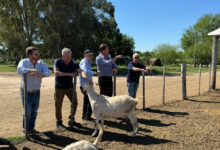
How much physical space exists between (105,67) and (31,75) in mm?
2058

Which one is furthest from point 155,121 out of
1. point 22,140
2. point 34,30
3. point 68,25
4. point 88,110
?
point 34,30

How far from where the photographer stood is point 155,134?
16.3ft

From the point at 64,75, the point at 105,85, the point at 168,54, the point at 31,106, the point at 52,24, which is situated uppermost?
the point at 52,24

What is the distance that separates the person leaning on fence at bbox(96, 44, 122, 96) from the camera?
5.56 meters

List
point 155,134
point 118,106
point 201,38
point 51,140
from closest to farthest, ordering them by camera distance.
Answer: point 51,140, point 118,106, point 155,134, point 201,38

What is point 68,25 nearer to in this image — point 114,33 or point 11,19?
point 11,19

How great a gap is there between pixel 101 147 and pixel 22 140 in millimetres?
1764

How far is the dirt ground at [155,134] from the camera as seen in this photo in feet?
14.1

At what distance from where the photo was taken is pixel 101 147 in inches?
166

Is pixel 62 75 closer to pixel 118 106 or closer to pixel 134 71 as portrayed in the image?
pixel 118 106

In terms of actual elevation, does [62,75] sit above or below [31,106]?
above

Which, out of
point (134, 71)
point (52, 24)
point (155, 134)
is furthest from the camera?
point (52, 24)

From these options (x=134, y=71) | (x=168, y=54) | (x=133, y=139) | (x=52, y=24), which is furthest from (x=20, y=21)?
(x=168, y=54)

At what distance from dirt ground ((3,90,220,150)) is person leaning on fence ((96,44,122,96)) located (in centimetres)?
102
